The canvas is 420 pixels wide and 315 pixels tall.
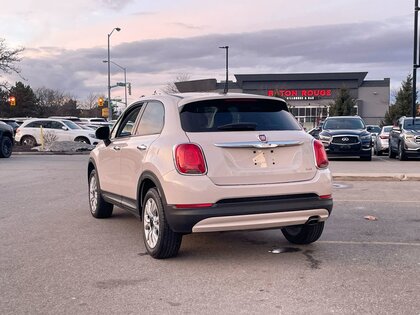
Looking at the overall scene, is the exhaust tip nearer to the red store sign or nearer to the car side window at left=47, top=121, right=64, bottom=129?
the car side window at left=47, top=121, right=64, bottom=129

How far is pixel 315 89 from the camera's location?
2689 inches

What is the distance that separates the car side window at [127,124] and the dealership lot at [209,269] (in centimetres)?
134

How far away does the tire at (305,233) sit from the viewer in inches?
237

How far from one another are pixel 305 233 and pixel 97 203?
131 inches

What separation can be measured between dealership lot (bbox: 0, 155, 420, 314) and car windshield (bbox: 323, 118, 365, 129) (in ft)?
38.5

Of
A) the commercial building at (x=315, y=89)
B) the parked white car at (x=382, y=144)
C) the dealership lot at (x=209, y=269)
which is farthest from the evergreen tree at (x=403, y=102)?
the dealership lot at (x=209, y=269)

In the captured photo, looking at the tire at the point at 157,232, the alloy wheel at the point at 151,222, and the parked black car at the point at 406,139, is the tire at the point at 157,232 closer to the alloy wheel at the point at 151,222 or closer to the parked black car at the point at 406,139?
the alloy wheel at the point at 151,222

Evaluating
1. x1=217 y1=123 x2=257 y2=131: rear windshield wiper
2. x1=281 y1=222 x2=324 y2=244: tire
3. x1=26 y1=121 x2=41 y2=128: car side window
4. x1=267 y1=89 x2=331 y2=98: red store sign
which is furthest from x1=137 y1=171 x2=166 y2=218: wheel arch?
x1=267 y1=89 x2=331 y2=98: red store sign

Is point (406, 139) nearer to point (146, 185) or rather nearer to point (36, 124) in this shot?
point (146, 185)

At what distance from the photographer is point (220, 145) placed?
17.0ft

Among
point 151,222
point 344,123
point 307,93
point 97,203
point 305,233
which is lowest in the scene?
point 305,233

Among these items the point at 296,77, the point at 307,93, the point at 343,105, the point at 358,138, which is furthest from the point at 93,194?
the point at 296,77

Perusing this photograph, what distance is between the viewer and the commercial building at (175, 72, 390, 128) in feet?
219

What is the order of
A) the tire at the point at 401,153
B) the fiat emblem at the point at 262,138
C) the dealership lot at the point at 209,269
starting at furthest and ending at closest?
the tire at the point at 401,153, the fiat emblem at the point at 262,138, the dealership lot at the point at 209,269
